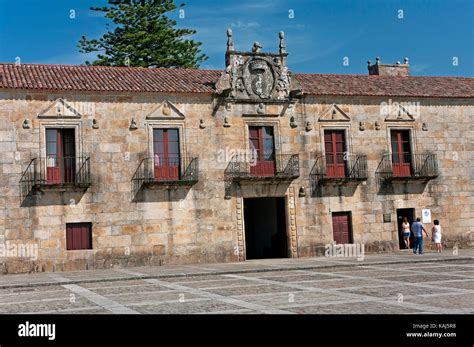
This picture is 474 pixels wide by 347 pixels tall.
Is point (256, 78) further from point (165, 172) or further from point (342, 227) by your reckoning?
point (342, 227)

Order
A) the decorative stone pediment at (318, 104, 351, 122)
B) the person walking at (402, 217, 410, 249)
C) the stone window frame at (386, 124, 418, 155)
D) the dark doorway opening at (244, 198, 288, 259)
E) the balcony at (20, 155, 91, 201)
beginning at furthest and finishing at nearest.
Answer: the stone window frame at (386, 124, 418, 155) → the dark doorway opening at (244, 198, 288, 259) → the person walking at (402, 217, 410, 249) → the decorative stone pediment at (318, 104, 351, 122) → the balcony at (20, 155, 91, 201)

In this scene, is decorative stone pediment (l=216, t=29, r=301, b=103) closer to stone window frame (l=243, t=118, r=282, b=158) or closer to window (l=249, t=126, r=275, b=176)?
stone window frame (l=243, t=118, r=282, b=158)

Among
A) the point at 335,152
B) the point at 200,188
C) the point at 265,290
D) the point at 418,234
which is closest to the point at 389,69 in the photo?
the point at 335,152

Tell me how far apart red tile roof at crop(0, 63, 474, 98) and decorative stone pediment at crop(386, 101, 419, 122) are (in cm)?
47

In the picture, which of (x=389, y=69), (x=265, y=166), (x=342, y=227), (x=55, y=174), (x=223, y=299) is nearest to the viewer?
(x=223, y=299)

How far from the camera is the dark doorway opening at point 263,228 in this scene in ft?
78.7

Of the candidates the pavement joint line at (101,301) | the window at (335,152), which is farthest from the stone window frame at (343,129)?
the pavement joint line at (101,301)

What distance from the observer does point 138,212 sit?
2083 cm

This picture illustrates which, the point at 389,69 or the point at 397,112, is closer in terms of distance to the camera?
the point at 397,112

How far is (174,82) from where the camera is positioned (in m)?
22.5

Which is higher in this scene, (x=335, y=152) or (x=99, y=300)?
(x=335, y=152)

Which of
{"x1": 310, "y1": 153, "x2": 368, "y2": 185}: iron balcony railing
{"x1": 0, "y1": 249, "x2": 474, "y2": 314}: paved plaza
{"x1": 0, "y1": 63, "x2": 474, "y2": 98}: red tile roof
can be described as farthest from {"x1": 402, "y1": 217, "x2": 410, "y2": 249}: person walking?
{"x1": 0, "y1": 63, "x2": 474, "y2": 98}: red tile roof

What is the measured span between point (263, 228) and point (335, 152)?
487 centimetres

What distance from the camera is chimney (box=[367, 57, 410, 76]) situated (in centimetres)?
2959
